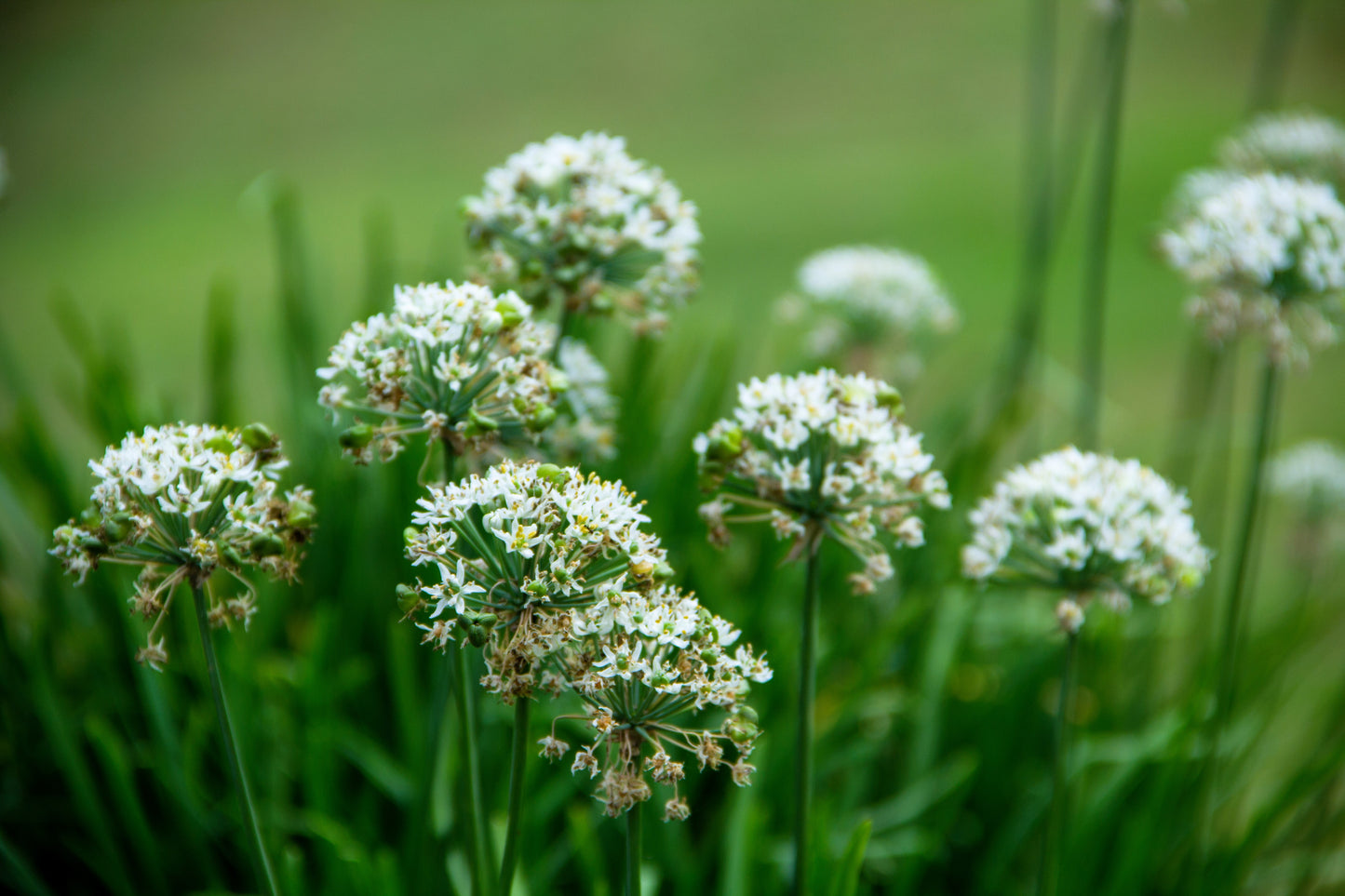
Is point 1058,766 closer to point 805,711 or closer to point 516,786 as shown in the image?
point 805,711

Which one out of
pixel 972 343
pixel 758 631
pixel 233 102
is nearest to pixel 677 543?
pixel 758 631


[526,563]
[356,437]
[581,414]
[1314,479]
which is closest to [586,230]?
[581,414]

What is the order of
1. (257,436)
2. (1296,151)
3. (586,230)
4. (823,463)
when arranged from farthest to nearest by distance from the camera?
(1296,151) → (586,230) → (823,463) → (257,436)

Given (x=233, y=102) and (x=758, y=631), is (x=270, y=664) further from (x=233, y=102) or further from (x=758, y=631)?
(x=233, y=102)

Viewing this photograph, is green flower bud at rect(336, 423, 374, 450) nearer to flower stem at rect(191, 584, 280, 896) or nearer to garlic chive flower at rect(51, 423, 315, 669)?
garlic chive flower at rect(51, 423, 315, 669)

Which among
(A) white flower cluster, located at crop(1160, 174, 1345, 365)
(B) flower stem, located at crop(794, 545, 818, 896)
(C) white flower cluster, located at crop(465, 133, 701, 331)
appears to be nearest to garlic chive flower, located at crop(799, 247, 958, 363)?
(A) white flower cluster, located at crop(1160, 174, 1345, 365)
